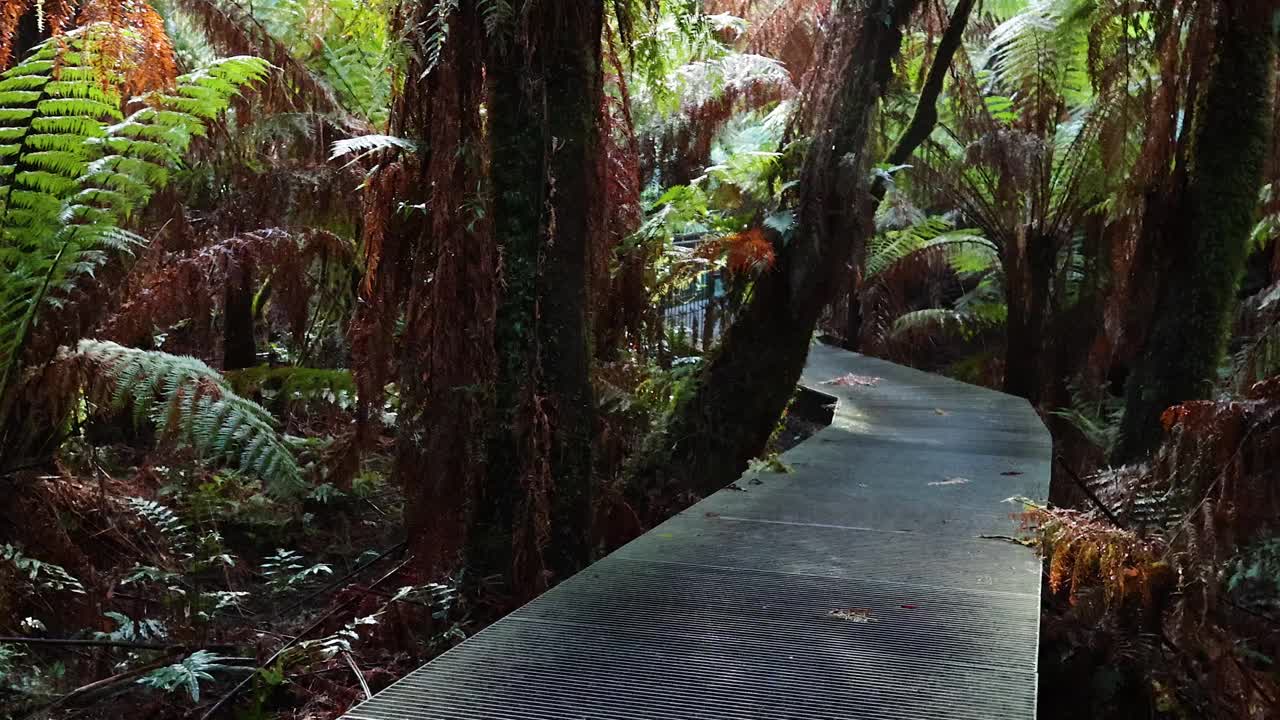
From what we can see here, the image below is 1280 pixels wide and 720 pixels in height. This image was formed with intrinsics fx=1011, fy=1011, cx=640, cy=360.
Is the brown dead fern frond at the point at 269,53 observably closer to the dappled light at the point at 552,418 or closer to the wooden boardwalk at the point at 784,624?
the dappled light at the point at 552,418

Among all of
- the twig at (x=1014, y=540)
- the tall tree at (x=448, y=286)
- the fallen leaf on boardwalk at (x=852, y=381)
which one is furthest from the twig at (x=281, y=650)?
the fallen leaf on boardwalk at (x=852, y=381)

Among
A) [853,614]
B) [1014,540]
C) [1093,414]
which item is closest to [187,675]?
[853,614]

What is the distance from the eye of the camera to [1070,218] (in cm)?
767

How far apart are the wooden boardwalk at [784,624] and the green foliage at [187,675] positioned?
0.91m

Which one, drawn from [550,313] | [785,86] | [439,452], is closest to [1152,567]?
[550,313]

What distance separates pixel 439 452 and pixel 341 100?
12.0ft

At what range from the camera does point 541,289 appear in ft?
9.61

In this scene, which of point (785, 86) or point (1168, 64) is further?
point (785, 86)

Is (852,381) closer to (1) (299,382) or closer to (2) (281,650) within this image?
(1) (299,382)

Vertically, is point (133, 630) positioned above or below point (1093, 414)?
below

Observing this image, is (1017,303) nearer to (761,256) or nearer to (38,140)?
(761,256)

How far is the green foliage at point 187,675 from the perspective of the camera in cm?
249

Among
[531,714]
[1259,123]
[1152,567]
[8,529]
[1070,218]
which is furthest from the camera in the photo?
[1070,218]

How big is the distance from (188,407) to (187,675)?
139 centimetres
